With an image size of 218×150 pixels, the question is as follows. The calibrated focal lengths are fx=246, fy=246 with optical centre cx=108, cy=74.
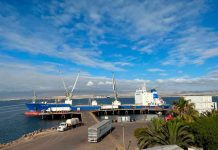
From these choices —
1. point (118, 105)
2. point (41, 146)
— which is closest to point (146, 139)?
point (41, 146)

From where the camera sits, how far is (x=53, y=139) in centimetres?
5606

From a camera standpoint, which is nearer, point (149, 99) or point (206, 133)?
point (206, 133)

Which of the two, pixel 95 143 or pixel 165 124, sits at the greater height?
pixel 165 124

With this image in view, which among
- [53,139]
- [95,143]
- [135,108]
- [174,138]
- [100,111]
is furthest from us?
[135,108]

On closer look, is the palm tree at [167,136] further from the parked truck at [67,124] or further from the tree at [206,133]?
the parked truck at [67,124]

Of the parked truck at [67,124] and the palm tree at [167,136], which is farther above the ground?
the palm tree at [167,136]

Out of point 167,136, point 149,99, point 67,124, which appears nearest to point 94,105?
point 149,99

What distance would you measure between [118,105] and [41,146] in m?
105

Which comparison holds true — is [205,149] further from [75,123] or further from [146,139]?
[75,123]

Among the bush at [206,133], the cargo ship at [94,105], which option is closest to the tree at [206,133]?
the bush at [206,133]

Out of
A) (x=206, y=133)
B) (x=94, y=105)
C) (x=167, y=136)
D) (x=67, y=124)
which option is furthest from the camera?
(x=94, y=105)

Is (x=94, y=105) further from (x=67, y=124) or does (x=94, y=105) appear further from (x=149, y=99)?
(x=67, y=124)

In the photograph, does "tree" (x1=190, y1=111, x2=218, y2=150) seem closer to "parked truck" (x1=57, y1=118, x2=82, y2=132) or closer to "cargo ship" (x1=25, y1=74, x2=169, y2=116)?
"parked truck" (x1=57, y1=118, x2=82, y2=132)

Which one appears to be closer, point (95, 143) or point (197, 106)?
point (95, 143)
